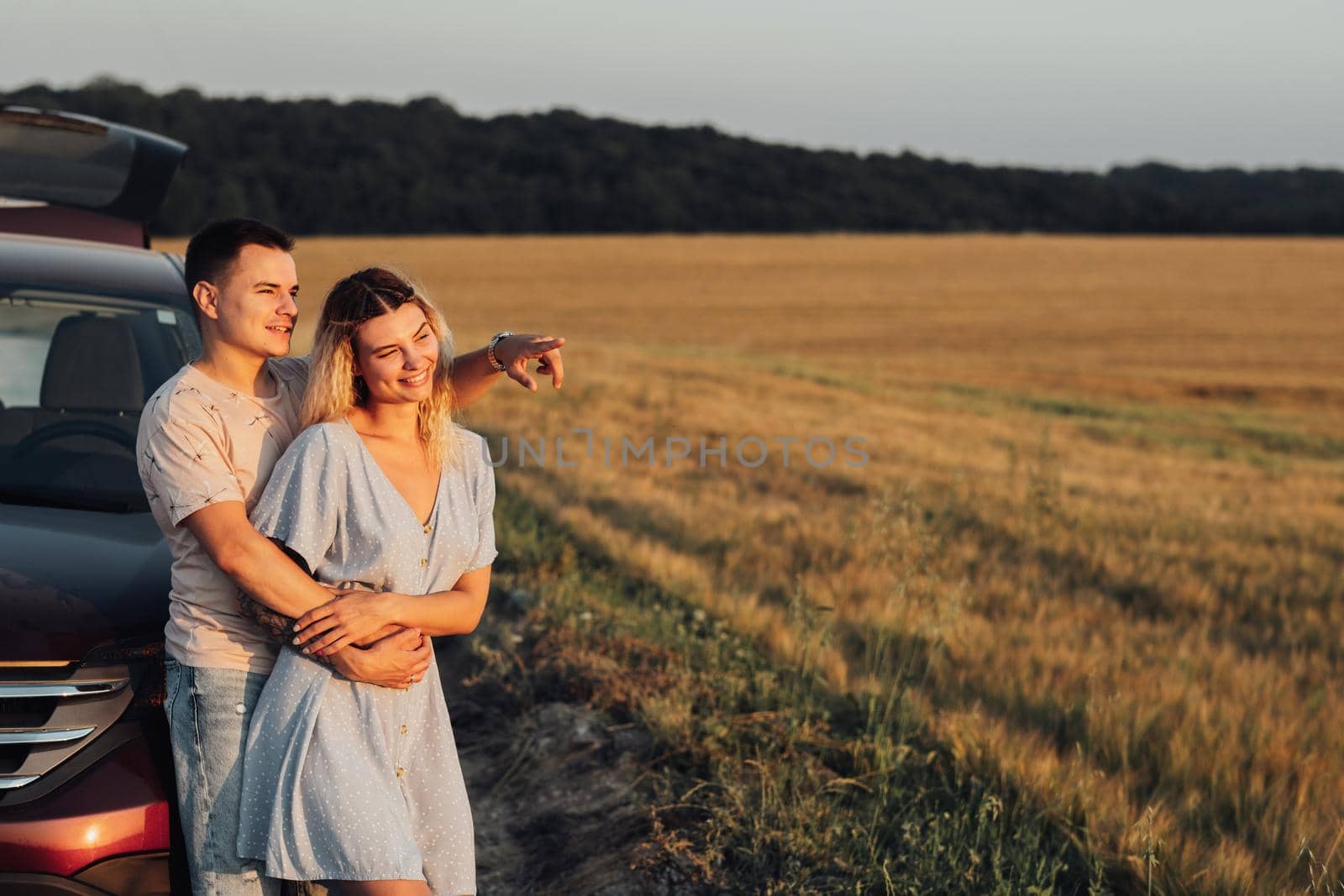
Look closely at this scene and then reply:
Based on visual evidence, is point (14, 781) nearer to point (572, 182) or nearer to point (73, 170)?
point (73, 170)

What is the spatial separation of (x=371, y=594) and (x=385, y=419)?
0.37 metres

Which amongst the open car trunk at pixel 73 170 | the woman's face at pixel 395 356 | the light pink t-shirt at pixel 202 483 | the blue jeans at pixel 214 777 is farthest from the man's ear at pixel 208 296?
the open car trunk at pixel 73 170

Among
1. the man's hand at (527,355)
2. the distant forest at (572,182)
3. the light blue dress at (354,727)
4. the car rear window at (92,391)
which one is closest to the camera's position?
the light blue dress at (354,727)

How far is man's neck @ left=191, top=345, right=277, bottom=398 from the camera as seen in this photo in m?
2.71

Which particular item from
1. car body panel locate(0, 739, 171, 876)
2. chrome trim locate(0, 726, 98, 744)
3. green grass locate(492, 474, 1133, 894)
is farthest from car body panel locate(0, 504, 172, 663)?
green grass locate(492, 474, 1133, 894)

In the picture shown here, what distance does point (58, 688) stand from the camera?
2666mm

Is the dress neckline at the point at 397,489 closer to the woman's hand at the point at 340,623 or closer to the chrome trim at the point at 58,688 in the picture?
the woman's hand at the point at 340,623

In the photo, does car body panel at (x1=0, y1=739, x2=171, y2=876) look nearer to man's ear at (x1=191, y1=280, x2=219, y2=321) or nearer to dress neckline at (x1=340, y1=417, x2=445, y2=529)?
dress neckline at (x1=340, y1=417, x2=445, y2=529)

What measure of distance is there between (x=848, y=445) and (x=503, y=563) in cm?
821

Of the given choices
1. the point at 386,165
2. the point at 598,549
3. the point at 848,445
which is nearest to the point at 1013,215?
the point at 386,165

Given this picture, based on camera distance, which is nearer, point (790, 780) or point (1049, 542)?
point (790, 780)

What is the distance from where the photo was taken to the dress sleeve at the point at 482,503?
110 inches

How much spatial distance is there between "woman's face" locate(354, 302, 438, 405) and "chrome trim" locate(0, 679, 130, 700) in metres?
0.82

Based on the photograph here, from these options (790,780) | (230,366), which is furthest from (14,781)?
(790,780)
